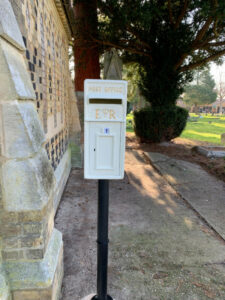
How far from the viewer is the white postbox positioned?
62.6 inches

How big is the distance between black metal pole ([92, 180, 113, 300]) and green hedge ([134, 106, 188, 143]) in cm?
796

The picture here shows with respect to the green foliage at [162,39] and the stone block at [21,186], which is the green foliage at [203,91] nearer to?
the green foliage at [162,39]

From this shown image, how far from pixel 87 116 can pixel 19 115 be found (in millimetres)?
487

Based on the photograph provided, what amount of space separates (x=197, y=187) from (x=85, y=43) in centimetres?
635

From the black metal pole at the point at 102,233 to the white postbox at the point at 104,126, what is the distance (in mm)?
148

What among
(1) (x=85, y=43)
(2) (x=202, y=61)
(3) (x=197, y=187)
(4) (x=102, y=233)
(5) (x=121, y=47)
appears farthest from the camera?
(2) (x=202, y=61)

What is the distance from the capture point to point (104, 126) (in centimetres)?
162

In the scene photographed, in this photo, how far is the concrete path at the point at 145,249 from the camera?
2.30 metres

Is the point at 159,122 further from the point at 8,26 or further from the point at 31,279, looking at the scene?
the point at 31,279

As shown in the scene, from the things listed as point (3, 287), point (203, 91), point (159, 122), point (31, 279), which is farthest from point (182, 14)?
point (203, 91)

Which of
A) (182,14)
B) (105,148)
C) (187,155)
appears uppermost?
(182,14)

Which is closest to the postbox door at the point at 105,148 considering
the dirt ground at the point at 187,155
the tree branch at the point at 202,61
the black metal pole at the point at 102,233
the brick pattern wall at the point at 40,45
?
the black metal pole at the point at 102,233

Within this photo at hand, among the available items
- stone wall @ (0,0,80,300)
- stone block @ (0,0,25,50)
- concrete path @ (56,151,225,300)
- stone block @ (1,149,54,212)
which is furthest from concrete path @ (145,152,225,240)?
stone block @ (0,0,25,50)

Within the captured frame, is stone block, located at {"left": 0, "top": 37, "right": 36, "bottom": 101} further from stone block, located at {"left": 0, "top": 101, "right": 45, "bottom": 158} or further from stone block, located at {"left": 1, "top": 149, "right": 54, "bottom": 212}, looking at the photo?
stone block, located at {"left": 1, "top": 149, "right": 54, "bottom": 212}
